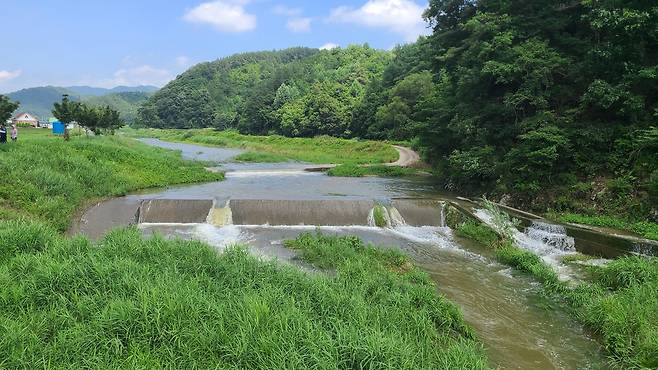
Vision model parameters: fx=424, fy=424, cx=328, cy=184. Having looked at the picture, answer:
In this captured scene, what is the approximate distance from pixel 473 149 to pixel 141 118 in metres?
140

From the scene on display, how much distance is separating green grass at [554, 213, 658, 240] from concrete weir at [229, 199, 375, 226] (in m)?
A: 7.59

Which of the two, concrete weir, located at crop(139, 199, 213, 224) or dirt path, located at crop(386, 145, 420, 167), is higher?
dirt path, located at crop(386, 145, 420, 167)

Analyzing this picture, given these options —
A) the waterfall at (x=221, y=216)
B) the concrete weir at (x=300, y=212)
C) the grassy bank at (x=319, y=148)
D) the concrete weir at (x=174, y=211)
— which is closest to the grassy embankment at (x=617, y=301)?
the concrete weir at (x=300, y=212)

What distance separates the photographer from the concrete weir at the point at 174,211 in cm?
1642

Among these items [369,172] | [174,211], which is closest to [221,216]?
[174,211]

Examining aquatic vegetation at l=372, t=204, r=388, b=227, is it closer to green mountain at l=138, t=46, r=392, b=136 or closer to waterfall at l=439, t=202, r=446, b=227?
waterfall at l=439, t=202, r=446, b=227

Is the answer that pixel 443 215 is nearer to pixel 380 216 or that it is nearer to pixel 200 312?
pixel 380 216

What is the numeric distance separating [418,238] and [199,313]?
33.8ft

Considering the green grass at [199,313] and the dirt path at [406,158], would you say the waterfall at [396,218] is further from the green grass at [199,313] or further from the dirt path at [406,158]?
the dirt path at [406,158]

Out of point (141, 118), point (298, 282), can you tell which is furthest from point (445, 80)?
point (141, 118)

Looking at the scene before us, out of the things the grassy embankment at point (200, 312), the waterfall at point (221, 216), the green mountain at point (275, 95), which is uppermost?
the green mountain at point (275, 95)

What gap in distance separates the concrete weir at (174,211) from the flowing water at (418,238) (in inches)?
1.6

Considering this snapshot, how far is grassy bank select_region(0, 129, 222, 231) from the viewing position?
1400cm

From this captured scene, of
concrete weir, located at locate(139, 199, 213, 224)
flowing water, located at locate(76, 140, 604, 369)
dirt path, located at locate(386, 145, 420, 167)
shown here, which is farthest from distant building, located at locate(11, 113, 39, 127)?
concrete weir, located at locate(139, 199, 213, 224)
